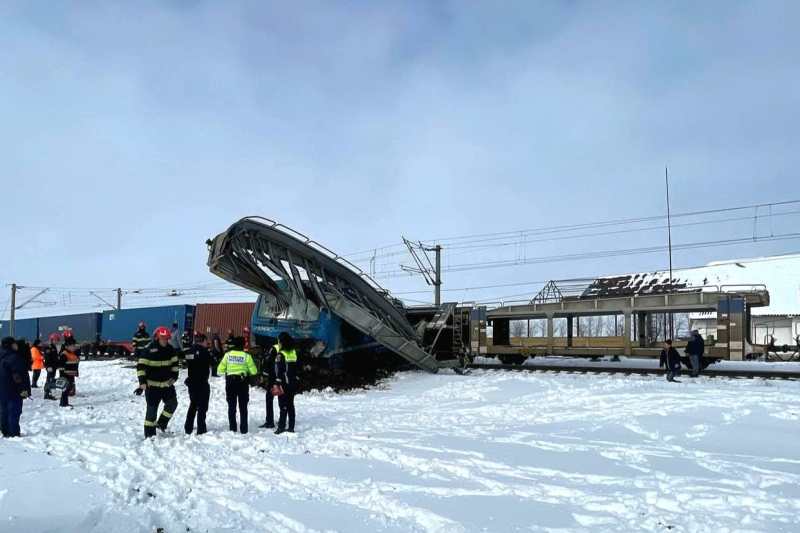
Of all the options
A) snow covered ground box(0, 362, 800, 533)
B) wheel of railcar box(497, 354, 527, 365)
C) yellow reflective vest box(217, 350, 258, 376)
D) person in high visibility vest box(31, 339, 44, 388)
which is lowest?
wheel of railcar box(497, 354, 527, 365)

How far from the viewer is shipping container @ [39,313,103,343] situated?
33.4m

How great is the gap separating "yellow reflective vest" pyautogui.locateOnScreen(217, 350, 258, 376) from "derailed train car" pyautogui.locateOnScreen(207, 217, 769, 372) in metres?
5.84

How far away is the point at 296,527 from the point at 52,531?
190 cm

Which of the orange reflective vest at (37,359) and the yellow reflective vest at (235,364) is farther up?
the yellow reflective vest at (235,364)

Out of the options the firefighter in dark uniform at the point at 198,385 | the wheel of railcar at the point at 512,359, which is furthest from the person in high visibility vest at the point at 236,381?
the wheel of railcar at the point at 512,359

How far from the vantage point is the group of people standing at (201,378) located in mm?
8719

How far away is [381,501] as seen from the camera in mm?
5621

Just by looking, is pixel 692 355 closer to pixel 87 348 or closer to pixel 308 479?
pixel 308 479

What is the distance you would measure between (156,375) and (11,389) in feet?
7.35

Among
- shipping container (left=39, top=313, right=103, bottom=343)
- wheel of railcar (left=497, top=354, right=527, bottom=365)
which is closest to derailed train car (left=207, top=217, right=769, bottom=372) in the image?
wheel of railcar (left=497, top=354, right=527, bottom=365)

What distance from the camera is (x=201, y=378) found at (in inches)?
360

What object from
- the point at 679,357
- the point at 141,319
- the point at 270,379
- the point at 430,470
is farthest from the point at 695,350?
the point at 141,319

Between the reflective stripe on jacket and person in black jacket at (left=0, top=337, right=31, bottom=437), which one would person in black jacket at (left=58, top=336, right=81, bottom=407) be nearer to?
person in black jacket at (left=0, top=337, right=31, bottom=437)

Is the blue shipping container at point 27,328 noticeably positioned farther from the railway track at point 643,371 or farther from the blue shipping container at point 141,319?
the railway track at point 643,371
